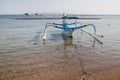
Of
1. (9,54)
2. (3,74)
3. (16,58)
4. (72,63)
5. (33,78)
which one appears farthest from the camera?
(9,54)

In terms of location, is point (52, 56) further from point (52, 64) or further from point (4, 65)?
point (4, 65)

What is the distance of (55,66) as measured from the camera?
35.7 feet

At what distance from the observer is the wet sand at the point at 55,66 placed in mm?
9027

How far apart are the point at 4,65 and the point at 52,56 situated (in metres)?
3.68

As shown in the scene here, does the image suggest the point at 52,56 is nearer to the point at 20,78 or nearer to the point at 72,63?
the point at 72,63

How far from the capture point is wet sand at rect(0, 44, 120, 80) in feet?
29.6

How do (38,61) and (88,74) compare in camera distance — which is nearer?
(88,74)

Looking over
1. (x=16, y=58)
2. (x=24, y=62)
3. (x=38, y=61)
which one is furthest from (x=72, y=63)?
(x=16, y=58)

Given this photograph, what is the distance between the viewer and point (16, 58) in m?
12.7

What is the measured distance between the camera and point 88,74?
9.23 m

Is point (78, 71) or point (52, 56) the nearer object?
point (78, 71)

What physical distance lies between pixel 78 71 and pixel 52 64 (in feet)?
6.80

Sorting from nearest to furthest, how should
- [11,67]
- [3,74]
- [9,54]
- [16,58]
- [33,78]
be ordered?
1. [33,78]
2. [3,74]
3. [11,67]
4. [16,58]
5. [9,54]

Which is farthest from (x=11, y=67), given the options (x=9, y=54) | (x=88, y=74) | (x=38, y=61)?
(x=88, y=74)
